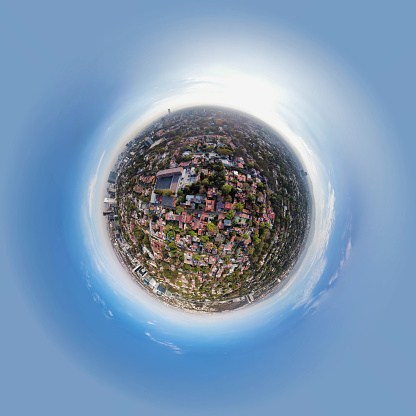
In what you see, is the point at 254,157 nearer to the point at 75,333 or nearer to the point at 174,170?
the point at 174,170

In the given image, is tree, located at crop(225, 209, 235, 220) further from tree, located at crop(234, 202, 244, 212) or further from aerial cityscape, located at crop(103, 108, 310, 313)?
tree, located at crop(234, 202, 244, 212)

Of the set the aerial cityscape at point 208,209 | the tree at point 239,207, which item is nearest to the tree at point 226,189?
the aerial cityscape at point 208,209

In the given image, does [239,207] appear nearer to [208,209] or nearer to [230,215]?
[230,215]

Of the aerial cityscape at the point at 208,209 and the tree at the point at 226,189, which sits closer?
the tree at the point at 226,189

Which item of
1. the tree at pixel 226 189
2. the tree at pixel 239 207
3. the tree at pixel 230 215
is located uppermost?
the tree at pixel 226 189

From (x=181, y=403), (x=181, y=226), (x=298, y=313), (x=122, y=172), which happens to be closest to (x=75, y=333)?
(x=181, y=403)

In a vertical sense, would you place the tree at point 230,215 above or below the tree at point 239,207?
below

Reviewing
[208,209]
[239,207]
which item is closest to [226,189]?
[239,207]

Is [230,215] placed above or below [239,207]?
below

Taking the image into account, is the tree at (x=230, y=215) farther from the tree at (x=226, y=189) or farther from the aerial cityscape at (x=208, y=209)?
the tree at (x=226, y=189)
